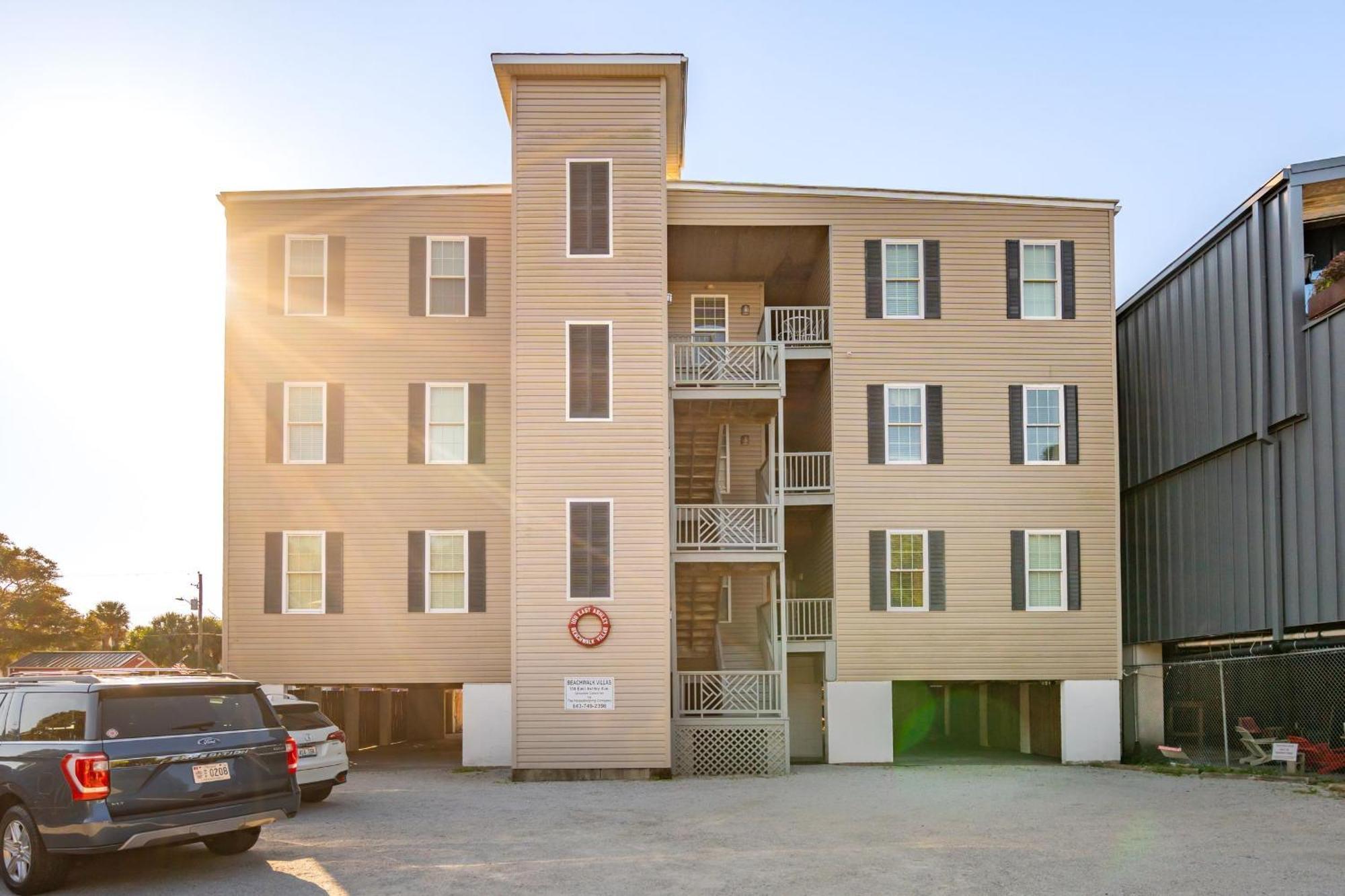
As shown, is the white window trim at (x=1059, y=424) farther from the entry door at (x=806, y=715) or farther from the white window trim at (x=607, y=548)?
the white window trim at (x=607, y=548)

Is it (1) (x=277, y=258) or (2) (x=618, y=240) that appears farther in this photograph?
(1) (x=277, y=258)

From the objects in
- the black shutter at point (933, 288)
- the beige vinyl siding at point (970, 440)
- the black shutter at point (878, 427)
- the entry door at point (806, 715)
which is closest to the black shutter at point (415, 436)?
the beige vinyl siding at point (970, 440)

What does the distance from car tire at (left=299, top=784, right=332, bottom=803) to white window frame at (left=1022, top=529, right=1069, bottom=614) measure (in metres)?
13.7

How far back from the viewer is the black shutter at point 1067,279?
2402cm

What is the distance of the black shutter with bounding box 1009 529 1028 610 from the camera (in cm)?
2342

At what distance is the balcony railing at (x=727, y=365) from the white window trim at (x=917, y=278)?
9.41 feet

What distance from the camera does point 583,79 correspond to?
71.2ft

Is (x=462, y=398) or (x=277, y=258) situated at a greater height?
(x=277, y=258)

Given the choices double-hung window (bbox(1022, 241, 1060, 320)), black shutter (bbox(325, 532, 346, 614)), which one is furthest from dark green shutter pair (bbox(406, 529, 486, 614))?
double-hung window (bbox(1022, 241, 1060, 320))

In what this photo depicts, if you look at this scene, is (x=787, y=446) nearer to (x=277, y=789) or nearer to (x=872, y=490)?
(x=872, y=490)

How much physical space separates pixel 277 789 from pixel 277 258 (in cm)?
1550

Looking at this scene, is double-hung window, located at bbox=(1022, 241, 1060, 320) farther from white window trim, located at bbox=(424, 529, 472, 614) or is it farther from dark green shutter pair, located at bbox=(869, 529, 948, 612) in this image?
white window trim, located at bbox=(424, 529, 472, 614)

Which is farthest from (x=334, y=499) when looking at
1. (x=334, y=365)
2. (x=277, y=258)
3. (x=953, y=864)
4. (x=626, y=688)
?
(x=953, y=864)

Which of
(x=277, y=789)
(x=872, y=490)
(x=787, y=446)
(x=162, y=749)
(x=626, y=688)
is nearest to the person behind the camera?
(x=162, y=749)
